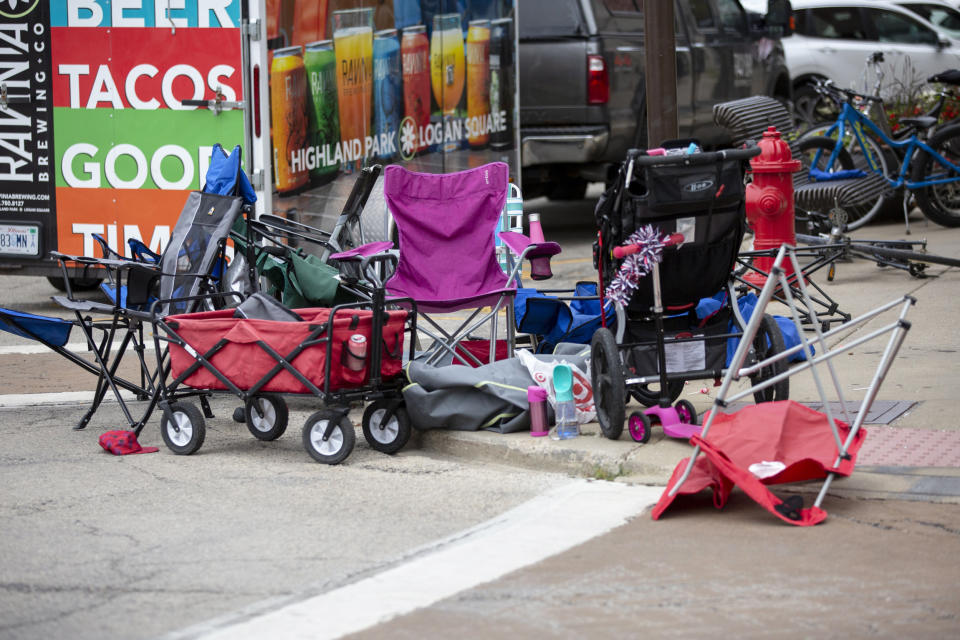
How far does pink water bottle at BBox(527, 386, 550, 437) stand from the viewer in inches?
237

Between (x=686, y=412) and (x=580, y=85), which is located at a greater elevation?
(x=580, y=85)

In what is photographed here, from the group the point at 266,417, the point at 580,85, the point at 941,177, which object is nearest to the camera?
the point at 266,417

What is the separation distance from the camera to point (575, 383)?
20.3 feet

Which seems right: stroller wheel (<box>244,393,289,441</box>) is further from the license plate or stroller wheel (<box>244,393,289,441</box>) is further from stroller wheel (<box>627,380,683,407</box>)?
the license plate

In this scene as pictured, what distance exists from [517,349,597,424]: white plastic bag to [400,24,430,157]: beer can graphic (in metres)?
5.04

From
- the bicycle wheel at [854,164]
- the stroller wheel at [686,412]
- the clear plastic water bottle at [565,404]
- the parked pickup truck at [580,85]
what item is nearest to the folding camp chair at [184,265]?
the clear plastic water bottle at [565,404]

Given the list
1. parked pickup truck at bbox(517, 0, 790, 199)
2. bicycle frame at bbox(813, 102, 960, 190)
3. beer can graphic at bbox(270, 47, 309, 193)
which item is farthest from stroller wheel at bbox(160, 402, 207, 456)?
bicycle frame at bbox(813, 102, 960, 190)

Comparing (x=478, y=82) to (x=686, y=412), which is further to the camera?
(x=478, y=82)

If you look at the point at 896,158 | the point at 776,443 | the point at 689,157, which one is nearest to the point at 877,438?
the point at 776,443

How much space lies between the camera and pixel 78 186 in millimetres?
9852

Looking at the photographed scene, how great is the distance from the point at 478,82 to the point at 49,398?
18.9 feet

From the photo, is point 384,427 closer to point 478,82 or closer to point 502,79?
point 478,82

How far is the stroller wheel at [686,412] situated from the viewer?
595cm

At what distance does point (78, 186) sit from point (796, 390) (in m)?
5.74
